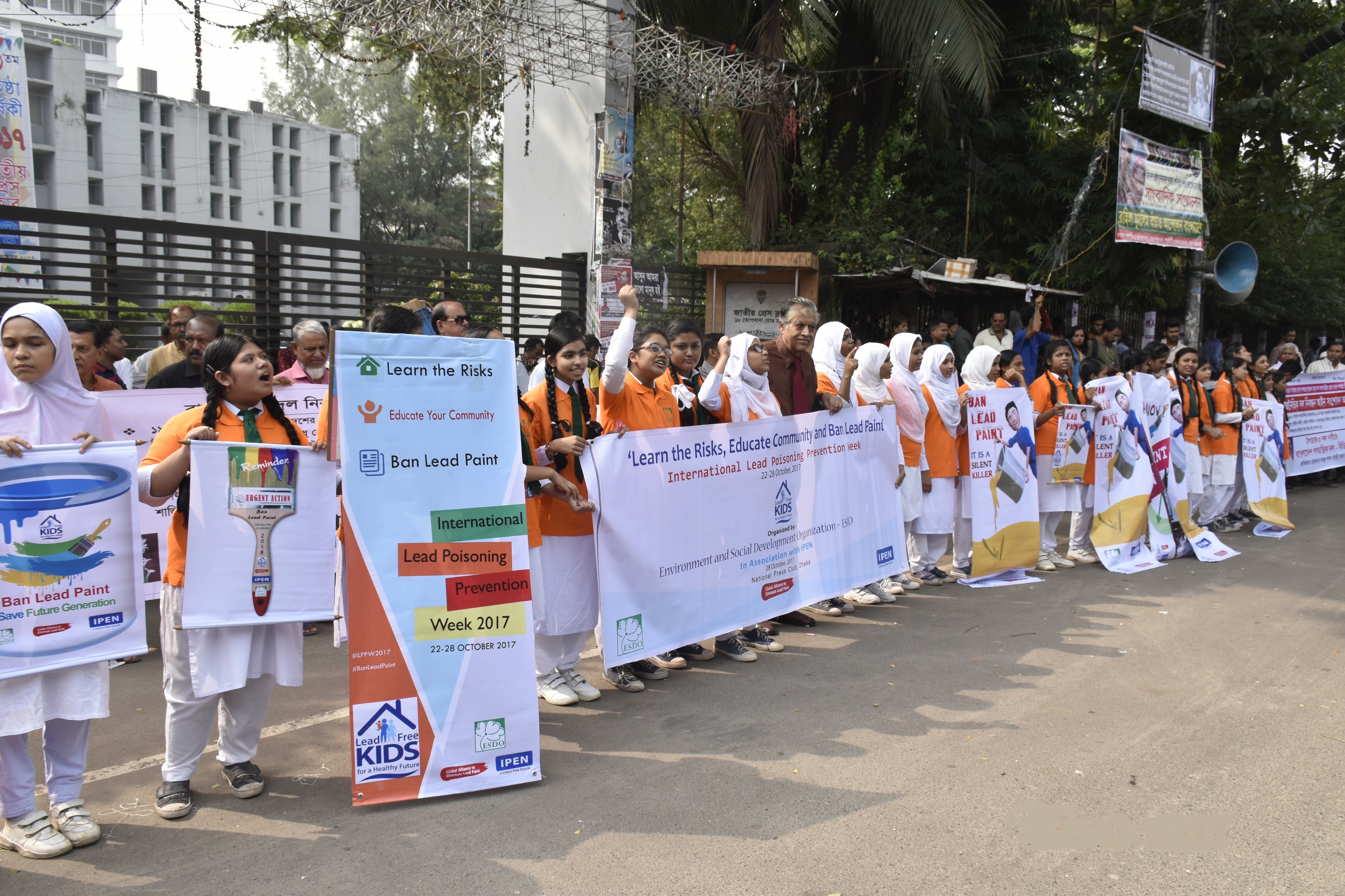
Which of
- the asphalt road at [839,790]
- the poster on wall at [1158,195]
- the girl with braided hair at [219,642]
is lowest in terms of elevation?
the asphalt road at [839,790]

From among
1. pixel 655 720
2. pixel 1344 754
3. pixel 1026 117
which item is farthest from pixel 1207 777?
pixel 1026 117

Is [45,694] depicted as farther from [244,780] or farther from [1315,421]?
[1315,421]

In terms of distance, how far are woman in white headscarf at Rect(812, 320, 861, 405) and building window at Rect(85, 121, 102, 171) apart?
186ft

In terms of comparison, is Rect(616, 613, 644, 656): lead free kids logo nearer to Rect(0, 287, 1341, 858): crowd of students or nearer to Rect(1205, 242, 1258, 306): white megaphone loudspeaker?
Rect(0, 287, 1341, 858): crowd of students

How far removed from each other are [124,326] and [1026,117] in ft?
49.7

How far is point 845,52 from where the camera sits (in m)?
16.3

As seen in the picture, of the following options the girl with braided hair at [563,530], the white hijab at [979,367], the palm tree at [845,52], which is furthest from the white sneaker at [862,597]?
the palm tree at [845,52]

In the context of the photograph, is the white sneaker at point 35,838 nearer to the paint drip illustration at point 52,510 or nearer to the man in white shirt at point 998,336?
the paint drip illustration at point 52,510

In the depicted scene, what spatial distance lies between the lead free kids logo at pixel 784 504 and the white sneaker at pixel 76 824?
12.6 ft

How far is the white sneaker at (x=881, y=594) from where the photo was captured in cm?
709

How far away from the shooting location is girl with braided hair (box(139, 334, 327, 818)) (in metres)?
3.64

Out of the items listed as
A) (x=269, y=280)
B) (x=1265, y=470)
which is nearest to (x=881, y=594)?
(x=1265, y=470)

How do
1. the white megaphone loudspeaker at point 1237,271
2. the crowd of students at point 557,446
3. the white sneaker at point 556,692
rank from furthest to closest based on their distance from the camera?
the white megaphone loudspeaker at point 1237,271 → the white sneaker at point 556,692 → the crowd of students at point 557,446

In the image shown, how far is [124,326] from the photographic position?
352 inches
